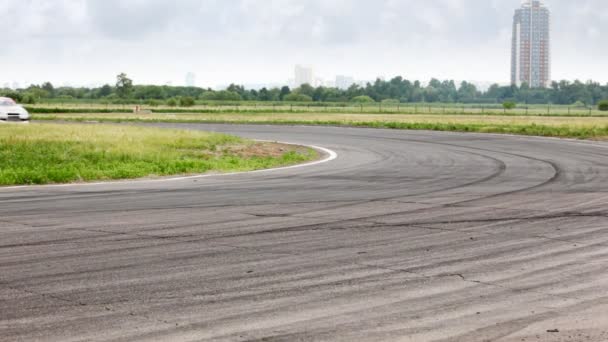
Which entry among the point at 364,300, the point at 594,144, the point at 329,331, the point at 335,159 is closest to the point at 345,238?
the point at 364,300

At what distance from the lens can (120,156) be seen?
21906 millimetres

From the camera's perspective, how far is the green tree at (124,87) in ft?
586

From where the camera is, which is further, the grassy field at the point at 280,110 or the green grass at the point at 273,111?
the grassy field at the point at 280,110

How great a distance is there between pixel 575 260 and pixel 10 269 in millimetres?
5452

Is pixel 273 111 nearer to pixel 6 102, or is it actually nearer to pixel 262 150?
pixel 6 102

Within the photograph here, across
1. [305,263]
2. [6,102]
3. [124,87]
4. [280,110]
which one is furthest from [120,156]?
[124,87]

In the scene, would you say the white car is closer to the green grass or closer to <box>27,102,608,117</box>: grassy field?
the green grass

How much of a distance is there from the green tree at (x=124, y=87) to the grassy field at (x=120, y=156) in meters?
153

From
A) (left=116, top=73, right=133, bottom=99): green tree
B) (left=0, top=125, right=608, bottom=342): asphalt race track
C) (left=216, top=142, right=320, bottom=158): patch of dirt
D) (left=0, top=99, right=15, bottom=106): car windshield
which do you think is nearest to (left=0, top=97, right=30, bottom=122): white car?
(left=0, top=99, right=15, bottom=106): car windshield

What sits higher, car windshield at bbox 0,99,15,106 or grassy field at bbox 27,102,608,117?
car windshield at bbox 0,99,15,106

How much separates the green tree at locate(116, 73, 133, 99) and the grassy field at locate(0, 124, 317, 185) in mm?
152819

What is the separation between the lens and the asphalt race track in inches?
250

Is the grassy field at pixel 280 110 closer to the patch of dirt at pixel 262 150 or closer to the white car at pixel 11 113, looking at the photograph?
the white car at pixel 11 113

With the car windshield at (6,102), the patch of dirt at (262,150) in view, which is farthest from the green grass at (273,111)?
the patch of dirt at (262,150)
